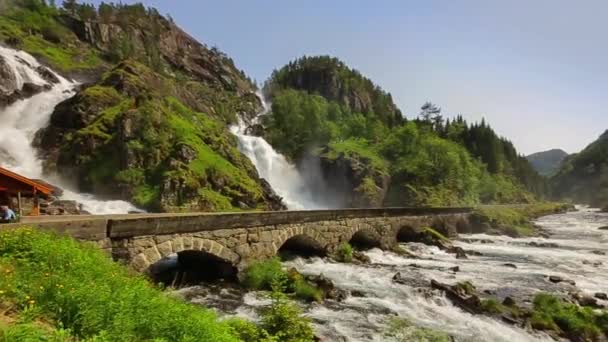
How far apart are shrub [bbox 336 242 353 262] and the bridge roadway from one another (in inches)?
16.7

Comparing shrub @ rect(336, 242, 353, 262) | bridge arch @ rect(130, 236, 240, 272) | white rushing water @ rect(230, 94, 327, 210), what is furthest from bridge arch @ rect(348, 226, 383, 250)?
white rushing water @ rect(230, 94, 327, 210)

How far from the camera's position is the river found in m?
14.8

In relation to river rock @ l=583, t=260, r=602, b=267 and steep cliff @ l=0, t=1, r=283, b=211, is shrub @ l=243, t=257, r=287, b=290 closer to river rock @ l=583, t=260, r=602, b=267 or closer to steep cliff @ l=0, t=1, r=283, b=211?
steep cliff @ l=0, t=1, r=283, b=211

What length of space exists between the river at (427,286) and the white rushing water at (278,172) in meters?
32.3

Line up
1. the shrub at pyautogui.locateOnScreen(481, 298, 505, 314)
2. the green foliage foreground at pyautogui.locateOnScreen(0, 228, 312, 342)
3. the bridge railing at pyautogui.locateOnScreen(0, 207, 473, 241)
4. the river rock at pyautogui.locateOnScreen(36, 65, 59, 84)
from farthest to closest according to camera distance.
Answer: the river rock at pyautogui.locateOnScreen(36, 65, 59, 84)
the shrub at pyautogui.locateOnScreen(481, 298, 505, 314)
the bridge railing at pyautogui.locateOnScreen(0, 207, 473, 241)
the green foliage foreground at pyautogui.locateOnScreen(0, 228, 312, 342)

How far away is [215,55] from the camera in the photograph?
147m

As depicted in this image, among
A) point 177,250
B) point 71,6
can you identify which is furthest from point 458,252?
point 71,6

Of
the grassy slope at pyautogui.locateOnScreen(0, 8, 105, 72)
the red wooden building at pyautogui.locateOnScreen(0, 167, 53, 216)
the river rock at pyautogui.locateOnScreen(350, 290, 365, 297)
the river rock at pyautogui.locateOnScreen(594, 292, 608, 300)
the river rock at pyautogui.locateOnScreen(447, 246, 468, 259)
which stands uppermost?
the grassy slope at pyautogui.locateOnScreen(0, 8, 105, 72)

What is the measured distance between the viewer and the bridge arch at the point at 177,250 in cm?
1430

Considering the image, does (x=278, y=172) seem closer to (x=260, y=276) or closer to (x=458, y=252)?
(x=458, y=252)

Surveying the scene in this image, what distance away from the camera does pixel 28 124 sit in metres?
52.4

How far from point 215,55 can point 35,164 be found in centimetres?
10909

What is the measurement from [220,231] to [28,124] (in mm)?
47169

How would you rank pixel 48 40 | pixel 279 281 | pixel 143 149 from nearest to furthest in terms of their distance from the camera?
pixel 279 281 → pixel 143 149 → pixel 48 40
